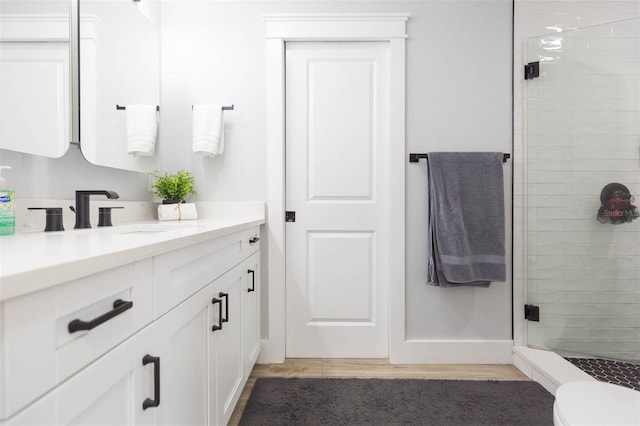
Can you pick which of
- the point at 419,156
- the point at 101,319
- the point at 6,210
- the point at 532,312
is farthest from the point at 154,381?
the point at 532,312

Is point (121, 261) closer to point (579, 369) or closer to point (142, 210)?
point (142, 210)

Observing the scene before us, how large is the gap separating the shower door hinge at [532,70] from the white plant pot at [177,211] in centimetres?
210

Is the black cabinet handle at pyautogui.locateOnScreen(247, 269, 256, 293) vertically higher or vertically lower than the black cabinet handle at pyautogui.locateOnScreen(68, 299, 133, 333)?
lower

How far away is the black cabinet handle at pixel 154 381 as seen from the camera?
29.5 inches

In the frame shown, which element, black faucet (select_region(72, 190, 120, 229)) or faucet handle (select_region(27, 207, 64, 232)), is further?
black faucet (select_region(72, 190, 120, 229))

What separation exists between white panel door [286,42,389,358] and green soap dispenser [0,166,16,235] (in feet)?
4.32

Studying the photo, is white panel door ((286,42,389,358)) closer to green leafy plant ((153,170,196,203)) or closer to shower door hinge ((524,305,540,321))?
green leafy plant ((153,170,196,203))

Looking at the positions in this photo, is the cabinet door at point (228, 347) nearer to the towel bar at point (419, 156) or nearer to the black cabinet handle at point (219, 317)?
the black cabinet handle at point (219, 317)

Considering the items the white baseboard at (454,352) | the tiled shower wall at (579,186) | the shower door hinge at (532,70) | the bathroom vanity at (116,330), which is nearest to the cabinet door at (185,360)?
the bathroom vanity at (116,330)

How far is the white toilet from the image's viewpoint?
0.83 meters

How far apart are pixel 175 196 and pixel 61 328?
1456 millimetres

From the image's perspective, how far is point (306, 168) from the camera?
2.08 meters

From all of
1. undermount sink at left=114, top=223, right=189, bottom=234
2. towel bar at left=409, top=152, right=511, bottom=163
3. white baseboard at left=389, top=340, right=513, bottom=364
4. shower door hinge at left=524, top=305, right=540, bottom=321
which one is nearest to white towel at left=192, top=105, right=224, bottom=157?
undermount sink at left=114, top=223, right=189, bottom=234

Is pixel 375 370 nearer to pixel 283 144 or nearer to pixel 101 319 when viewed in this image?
pixel 283 144
